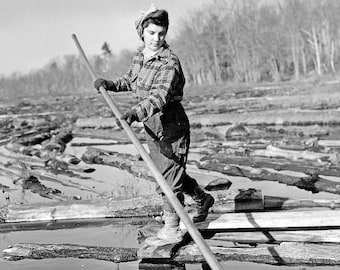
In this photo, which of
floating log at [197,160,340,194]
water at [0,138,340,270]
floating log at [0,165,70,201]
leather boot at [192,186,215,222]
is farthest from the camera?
floating log at [0,165,70,201]

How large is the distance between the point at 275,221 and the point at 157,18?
220 centimetres

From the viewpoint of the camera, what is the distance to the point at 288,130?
14.6 meters

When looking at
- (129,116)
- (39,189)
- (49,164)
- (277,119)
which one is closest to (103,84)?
(129,116)

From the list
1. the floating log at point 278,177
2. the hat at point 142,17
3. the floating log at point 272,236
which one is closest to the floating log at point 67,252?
the floating log at point 272,236

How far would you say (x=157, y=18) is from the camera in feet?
13.9

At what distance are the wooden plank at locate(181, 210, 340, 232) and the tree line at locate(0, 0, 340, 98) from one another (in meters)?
45.2

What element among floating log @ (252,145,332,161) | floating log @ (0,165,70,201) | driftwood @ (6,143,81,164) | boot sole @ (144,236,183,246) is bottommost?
driftwood @ (6,143,81,164)

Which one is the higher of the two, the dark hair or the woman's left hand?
the dark hair

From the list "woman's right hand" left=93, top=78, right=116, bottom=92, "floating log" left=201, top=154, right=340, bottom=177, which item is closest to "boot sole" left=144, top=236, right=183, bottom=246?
"woman's right hand" left=93, top=78, right=116, bottom=92

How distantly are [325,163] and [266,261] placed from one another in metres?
5.40

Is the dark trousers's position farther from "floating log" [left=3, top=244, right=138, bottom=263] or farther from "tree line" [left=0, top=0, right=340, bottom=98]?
"tree line" [left=0, top=0, right=340, bottom=98]

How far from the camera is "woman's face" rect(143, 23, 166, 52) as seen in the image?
427cm

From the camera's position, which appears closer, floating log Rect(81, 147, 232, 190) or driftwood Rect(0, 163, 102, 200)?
driftwood Rect(0, 163, 102, 200)

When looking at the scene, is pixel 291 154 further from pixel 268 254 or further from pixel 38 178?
pixel 268 254
